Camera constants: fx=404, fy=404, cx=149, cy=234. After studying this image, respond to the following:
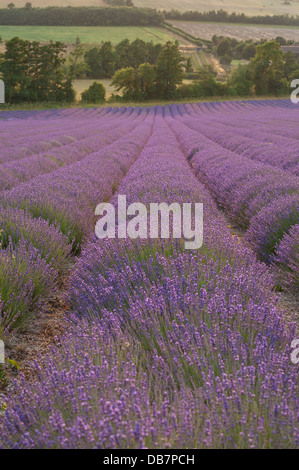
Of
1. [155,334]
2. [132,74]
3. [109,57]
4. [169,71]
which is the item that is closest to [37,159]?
[155,334]

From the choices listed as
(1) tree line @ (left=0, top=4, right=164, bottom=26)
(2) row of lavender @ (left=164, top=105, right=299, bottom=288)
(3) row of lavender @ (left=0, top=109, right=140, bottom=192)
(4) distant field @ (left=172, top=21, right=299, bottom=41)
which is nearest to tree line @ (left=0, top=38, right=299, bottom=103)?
(1) tree line @ (left=0, top=4, right=164, bottom=26)

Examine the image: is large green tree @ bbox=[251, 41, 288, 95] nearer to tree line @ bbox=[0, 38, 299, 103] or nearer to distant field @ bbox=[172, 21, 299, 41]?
tree line @ bbox=[0, 38, 299, 103]

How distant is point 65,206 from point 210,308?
2581 mm

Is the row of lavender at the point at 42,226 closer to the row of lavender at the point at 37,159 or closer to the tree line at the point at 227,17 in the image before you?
the row of lavender at the point at 37,159

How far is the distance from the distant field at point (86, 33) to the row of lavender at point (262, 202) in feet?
201

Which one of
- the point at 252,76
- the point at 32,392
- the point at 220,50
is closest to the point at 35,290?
the point at 32,392

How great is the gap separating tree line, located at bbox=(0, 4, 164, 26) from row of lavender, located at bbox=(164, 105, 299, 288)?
7521 centimetres

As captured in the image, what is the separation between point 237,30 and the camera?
82.6 meters

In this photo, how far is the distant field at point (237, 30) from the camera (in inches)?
3056

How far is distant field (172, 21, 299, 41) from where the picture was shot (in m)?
77.6

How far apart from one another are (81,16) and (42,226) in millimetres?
83755

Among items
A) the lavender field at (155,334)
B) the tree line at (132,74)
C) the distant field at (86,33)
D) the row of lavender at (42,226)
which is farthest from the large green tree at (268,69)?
the lavender field at (155,334)

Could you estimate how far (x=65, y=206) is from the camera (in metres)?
4.02

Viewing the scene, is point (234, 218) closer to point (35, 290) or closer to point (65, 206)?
point (65, 206)
